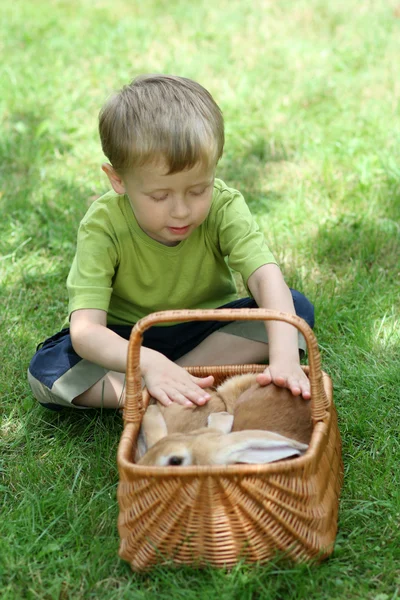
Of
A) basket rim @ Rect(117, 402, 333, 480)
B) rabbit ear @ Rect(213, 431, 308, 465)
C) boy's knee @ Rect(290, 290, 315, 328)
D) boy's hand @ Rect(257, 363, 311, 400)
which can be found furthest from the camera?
boy's knee @ Rect(290, 290, 315, 328)

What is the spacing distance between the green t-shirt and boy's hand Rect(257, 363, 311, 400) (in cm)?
35

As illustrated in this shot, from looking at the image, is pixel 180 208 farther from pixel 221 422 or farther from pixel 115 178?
pixel 221 422

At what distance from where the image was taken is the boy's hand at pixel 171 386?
1.93m

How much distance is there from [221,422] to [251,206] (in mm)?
1666

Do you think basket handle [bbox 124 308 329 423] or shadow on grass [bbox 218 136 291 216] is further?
shadow on grass [bbox 218 136 291 216]


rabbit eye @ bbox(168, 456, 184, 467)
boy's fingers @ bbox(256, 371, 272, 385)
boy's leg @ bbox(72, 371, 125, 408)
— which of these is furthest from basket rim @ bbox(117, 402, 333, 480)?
boy's leg @ bbox(72, 371, 125, 408)

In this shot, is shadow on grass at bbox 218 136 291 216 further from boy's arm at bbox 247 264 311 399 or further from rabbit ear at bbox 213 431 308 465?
rabbit ear at bbox 213 431 308 465

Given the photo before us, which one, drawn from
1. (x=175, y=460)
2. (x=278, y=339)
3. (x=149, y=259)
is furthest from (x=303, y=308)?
(x=175, y=460)

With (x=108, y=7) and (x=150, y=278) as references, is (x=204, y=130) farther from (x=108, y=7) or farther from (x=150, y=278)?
(x=108, y=7)

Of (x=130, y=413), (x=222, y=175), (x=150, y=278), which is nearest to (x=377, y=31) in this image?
(x=222, y=175)

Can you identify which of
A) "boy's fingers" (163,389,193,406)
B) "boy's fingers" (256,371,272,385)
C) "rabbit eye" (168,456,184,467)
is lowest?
"boy's fingers" (163,389,193,406)

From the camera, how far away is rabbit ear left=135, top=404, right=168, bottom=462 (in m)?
1.80

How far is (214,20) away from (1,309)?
3.17 m

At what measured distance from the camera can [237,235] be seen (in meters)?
2.26
